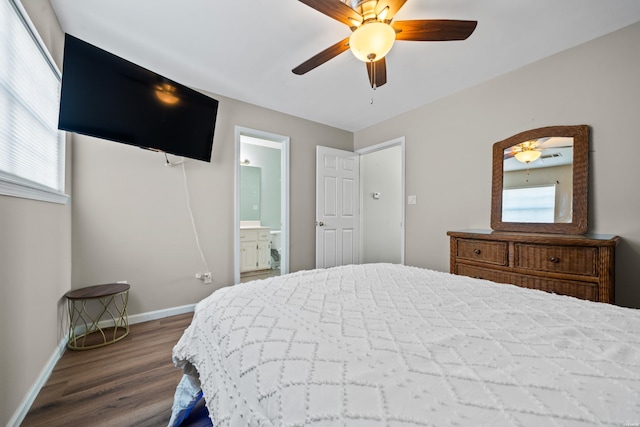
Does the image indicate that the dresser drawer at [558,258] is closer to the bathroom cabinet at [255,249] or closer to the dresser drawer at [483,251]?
the dresser drawer at [483,251]

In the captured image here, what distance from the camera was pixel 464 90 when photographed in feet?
9.38

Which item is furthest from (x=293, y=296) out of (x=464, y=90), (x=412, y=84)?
(x=464, y=90)

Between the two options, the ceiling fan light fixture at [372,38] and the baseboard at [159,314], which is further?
the baseboard at [159,314]

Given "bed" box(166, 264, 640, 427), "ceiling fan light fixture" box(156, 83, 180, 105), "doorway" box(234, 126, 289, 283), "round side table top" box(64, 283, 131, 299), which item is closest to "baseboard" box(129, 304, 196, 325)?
"round side table top" box(64, 283, 131, 299)

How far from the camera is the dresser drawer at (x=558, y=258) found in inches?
69.9

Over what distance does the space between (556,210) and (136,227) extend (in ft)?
12.6

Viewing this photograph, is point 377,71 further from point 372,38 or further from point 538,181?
point 538,181

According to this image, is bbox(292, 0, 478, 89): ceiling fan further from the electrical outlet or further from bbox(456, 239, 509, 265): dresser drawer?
the electrical outlet

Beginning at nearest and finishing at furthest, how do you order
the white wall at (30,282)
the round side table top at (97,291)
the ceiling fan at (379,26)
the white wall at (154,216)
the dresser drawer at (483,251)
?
the white wall at (30,282)
the ceiling fan at (379,26)
the round side table top at (97,291)
the dresser drawer at (483,251)
the white wall at (154,216)

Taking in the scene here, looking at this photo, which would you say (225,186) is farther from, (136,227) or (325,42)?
(325,42)

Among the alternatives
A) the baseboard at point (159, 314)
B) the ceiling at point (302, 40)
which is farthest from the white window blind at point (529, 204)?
the baseboard at point (159, 314)

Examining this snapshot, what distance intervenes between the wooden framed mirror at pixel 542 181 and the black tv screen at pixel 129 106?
2.96 m

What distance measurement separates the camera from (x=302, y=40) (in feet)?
6.81

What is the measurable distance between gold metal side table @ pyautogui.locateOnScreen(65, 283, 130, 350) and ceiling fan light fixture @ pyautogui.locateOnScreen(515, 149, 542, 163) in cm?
376
